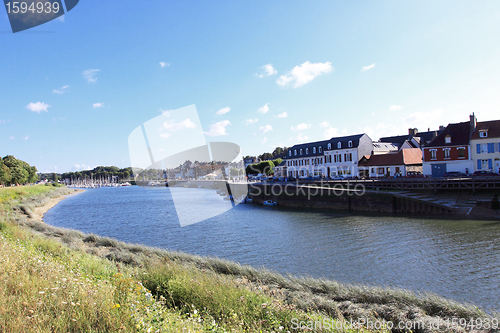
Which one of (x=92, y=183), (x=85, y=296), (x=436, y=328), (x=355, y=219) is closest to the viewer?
(x=85, y=296)

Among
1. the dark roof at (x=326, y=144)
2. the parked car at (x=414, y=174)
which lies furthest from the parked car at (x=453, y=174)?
the dark roof at (x=326, y=144)

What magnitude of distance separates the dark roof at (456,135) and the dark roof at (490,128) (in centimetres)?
109

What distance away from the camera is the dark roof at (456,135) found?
39006 millimetres

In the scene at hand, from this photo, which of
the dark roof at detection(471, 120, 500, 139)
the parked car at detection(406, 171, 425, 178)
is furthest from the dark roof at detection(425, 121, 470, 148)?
the parked car at detection(406, 171, 425, 178)

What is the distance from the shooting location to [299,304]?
8.73 metres

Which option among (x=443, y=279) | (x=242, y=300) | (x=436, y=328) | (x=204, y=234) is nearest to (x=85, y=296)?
(x=242, y=300)

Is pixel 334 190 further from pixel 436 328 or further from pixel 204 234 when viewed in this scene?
pixel 436 328

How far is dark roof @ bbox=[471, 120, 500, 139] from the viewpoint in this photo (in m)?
36.7

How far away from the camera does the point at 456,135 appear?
132ft

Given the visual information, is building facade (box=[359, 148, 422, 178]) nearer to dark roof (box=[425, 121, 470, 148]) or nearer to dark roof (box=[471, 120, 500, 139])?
dark roof (box=[425, 121, 470, 148])

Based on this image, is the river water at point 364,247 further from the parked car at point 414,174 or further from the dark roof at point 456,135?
the dark roof at point 456,135

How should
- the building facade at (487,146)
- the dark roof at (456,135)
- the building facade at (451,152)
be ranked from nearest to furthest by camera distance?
the building facade at (487,146) < the building facade at (451,152) < the dark roof at (456,135)

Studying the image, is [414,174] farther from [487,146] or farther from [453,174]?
[487,146]

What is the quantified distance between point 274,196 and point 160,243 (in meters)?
30.2
